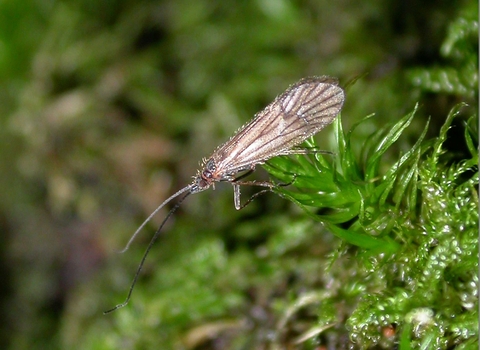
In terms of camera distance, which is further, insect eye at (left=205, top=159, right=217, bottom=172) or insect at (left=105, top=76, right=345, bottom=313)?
insect eye at (left=205, top=159, right=217, bottom=172)

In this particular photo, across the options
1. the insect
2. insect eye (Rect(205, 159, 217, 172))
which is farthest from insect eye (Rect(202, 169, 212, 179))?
the insect

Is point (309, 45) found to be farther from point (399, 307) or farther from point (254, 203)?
point (399, 307)

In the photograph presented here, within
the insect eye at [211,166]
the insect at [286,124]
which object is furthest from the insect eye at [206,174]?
the insect at [286,124]

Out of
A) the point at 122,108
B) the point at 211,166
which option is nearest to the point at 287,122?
the point at 211,166

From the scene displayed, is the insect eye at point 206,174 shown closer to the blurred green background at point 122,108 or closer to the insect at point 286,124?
the insect at point 286,124

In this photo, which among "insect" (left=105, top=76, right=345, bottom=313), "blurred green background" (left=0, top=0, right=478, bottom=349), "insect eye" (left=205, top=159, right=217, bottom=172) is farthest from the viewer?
"blurred green background" (left=0, top=0, right=478, bottom=349)

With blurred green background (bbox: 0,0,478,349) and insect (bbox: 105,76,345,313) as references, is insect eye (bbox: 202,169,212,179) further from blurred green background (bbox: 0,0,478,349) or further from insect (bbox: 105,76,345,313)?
blurred green background (bbox: 0,0,478,349)
